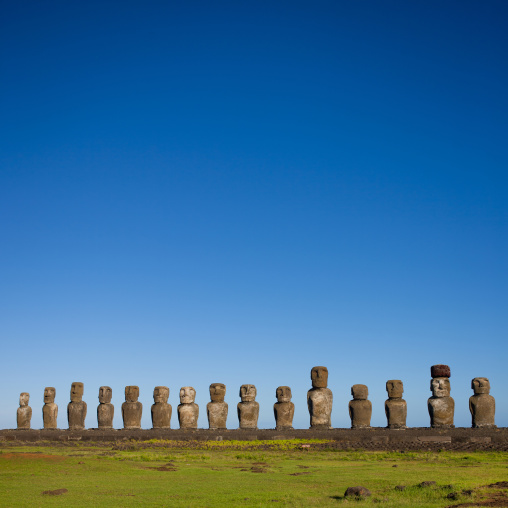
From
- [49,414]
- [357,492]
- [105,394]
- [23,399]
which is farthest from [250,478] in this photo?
[23,399]

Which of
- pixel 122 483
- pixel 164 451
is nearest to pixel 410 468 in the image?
pixel 122 483

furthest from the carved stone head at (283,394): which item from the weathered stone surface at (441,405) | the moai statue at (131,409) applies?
the moai statue at (131,409)

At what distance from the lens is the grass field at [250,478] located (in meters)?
9.80

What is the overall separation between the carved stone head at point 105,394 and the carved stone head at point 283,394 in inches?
316

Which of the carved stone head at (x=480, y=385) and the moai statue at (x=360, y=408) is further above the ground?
the carved stone head at (x=480, y=385)

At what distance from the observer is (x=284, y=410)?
2575 cm

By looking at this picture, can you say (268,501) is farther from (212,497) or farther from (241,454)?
(241,454)

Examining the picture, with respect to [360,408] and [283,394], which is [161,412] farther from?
[360,408]

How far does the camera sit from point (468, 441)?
20.3 meters

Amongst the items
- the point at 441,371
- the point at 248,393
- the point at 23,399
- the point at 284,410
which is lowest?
the point at 284,410

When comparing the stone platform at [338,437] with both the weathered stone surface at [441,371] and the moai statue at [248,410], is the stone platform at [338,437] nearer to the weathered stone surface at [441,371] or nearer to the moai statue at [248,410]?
the moai statue at [248,410]

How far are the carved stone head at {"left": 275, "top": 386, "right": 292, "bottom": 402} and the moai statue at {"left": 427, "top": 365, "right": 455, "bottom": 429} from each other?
5.54 m

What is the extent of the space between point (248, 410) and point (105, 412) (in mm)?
6829

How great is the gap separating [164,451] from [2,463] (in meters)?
6.52
